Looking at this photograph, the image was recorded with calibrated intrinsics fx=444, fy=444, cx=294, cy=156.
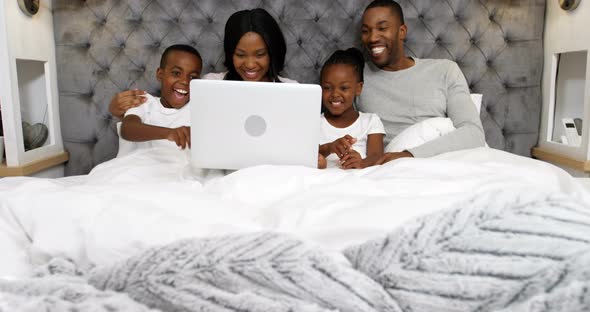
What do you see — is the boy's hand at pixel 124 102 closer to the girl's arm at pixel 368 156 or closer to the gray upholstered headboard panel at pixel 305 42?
the gray upholstered headboard panel at pixel 305 42

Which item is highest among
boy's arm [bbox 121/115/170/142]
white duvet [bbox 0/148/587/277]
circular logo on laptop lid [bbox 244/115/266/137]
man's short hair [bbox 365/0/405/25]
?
man's short hair [bbox 365/0/405/25]

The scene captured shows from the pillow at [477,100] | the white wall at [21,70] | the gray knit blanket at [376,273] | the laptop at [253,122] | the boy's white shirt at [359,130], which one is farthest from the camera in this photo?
the pillow at [477,100]

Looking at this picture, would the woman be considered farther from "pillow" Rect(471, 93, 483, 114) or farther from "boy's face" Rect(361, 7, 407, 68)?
"pillow" Rect(471, 93, 483, 114)

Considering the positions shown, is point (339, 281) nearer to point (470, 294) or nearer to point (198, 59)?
point (470, 294)

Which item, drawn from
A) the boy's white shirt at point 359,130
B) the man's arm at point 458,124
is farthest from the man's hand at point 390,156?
the boy's white shirt at point 359,130

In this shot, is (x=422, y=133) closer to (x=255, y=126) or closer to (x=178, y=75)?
(x=255, y=126)

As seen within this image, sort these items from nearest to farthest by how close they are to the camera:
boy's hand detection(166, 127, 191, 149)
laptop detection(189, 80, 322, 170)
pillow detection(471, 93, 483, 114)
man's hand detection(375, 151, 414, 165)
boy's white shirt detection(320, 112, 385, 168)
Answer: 1. laptop detection(189, 80, 322, 170)
2. boy's hand detection(166, 127, 191, 149)
3. man's hand detection(375, 151, 414, 165)
4. boy's white shirt detection(320, 112, 385, 168)
5. pillow detection(471, 93, 483, 114)

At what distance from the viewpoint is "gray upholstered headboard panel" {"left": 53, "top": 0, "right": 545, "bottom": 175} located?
1526 millimetres

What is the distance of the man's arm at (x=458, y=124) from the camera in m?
1.20

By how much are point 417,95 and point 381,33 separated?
0.23m

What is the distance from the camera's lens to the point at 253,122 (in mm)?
850

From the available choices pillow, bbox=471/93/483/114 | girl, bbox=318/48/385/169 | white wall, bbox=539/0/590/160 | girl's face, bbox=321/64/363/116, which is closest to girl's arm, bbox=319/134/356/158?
girl, bbox=318/48/385/169

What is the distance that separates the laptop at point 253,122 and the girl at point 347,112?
1.41ft

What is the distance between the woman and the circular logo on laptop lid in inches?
22.2
